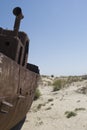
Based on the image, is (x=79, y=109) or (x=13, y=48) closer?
(x=13, y=48)

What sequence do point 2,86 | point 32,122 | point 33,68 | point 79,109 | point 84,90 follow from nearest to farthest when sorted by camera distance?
point 2,86 < point 32,122 < point 33,68 < point 79,109 < point 84,90

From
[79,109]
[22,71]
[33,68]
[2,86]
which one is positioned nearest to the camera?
[2,86]

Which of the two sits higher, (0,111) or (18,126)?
(0,111)

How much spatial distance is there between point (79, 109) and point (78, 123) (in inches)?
105

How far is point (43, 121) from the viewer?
1060cm

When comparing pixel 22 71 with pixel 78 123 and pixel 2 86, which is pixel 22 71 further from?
pixel 78 123

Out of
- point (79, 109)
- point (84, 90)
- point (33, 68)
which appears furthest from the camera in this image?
point (84, 90)

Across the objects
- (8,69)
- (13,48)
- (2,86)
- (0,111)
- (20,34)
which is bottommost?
(0,111)

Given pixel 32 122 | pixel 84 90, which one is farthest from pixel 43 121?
pixel 84 90

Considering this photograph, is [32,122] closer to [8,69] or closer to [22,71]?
[22,71]

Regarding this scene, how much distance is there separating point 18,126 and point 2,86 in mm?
4940

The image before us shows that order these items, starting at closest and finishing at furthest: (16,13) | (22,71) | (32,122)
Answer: (22,71) → (16,13) → (32,122)

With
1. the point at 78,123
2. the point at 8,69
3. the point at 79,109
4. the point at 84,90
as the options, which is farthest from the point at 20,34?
the point at 84,90

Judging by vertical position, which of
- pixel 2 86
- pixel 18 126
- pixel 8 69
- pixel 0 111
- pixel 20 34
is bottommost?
pixel 18 126
